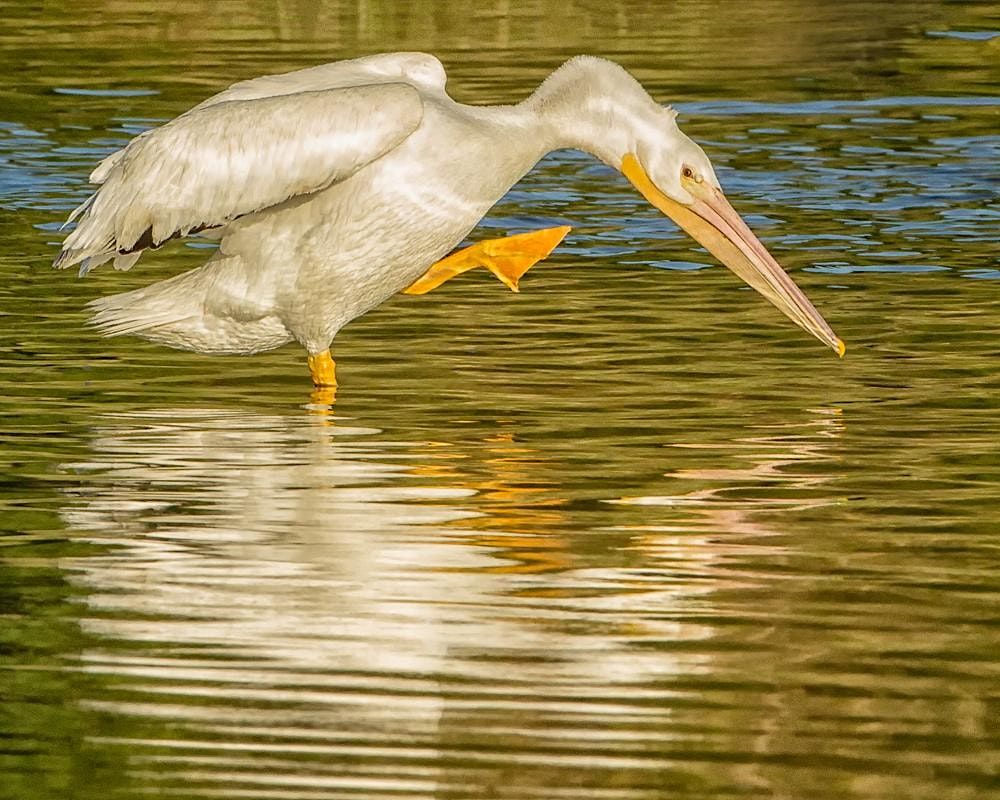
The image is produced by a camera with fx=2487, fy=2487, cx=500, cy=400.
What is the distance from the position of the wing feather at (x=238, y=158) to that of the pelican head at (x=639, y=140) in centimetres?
51

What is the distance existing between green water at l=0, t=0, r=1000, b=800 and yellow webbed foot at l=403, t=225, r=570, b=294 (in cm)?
29

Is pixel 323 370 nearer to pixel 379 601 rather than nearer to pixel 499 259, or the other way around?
pixel 499 259

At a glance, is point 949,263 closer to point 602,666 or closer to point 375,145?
point 375,145

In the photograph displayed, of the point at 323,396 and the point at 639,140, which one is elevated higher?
the point at 639,140

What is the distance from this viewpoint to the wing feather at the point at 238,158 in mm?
6797

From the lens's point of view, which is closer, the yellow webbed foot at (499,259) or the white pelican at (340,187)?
the white pelican at (340,187)

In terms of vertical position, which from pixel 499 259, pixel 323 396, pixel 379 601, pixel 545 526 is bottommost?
pixel 323 396

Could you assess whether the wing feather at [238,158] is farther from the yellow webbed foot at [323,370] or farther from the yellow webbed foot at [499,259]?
the yellow webbed foot at [499,259]

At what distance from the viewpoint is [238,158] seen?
6.95 m

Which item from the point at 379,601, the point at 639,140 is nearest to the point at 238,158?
the point at 639,140

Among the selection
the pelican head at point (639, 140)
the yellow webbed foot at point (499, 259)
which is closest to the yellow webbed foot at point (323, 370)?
the yellow webbed foot at point (499, 259)

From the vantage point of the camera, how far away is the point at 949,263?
957cm

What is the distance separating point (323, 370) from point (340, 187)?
0.75m

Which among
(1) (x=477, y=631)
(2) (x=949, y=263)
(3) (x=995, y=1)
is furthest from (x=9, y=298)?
(3) (x=995, y=1)
